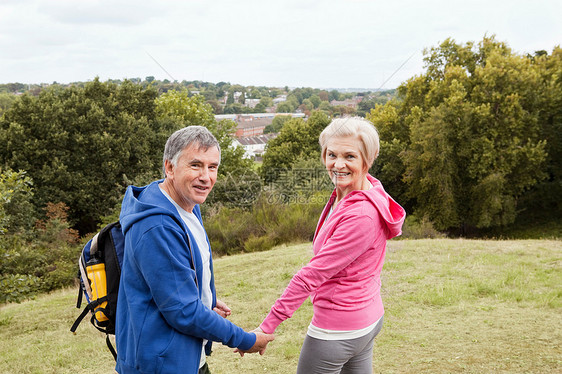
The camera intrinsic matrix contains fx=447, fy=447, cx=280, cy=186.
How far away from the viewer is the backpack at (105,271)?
92.4 inches

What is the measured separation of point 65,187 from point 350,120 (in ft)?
80.6

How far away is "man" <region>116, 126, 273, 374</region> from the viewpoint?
6.73 ft

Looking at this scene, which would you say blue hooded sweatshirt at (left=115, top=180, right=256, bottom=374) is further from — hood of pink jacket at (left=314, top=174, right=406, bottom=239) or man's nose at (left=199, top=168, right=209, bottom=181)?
hood of pink jacket at (left=314, top=174, right=406, bottom=239)

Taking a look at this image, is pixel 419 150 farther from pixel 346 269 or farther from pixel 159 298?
pixel 159 298

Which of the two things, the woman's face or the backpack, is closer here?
the backpack

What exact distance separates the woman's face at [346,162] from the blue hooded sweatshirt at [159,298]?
0.92 m

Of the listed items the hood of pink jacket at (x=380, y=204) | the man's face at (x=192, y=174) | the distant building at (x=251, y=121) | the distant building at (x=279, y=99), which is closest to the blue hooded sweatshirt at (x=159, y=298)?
the man's face at (x=192, y=174)

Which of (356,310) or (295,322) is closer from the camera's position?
(356,310)

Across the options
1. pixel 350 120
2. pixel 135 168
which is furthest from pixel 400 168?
pixel 350 120

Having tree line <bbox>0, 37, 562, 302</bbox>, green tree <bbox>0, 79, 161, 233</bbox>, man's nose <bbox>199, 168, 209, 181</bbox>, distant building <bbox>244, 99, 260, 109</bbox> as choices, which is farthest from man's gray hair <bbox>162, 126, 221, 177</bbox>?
distant building <bbox>244, 99, 260, 109</bbox>

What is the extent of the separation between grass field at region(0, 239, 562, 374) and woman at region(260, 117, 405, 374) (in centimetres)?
258

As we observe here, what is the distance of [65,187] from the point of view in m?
24.0

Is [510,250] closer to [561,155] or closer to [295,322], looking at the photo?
[295,322]

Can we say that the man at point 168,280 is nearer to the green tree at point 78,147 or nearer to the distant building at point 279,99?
the green tree at point 78,147
